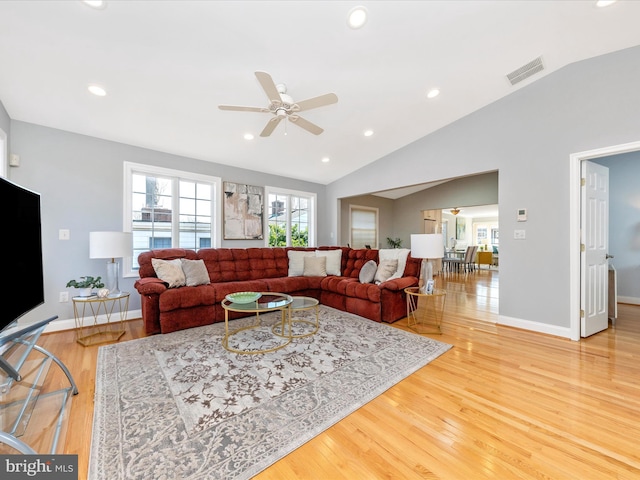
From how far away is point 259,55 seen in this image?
2.42 meters

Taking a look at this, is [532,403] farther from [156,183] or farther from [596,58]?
[156,183]

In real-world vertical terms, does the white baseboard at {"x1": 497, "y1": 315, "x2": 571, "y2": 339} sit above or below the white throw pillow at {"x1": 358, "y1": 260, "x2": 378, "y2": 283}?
below

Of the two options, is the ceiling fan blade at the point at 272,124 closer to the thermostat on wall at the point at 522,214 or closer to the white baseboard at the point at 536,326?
the thermostat on wall at the point at 522,214

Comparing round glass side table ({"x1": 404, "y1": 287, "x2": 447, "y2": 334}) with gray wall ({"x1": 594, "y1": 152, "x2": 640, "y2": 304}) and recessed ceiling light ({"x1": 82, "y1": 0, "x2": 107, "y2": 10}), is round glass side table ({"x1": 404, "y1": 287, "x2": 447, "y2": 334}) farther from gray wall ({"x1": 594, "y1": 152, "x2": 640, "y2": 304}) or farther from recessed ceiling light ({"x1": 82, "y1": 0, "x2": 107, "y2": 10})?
recessed ceiling light ({"x1": 82, "y1": 0, "x2": 107, "y2": 10})

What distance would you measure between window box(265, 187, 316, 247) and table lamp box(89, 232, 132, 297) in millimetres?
2477

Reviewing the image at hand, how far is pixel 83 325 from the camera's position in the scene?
3.42 metres

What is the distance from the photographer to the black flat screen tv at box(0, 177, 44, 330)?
136cm

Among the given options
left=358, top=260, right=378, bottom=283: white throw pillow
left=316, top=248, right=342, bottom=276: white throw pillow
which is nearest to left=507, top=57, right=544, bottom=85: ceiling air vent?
left=358, top=260, right=378, bottom=283: white throw pillow

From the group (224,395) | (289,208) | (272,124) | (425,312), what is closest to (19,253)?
(224,395)

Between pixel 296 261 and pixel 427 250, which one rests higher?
pixel 427 250

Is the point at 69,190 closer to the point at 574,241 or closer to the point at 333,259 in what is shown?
the point at 333,259

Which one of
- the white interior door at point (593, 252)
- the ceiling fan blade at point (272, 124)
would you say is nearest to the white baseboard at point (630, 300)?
the white interior door at point (593, 252)

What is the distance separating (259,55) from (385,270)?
119 inches

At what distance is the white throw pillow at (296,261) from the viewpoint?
466cm
